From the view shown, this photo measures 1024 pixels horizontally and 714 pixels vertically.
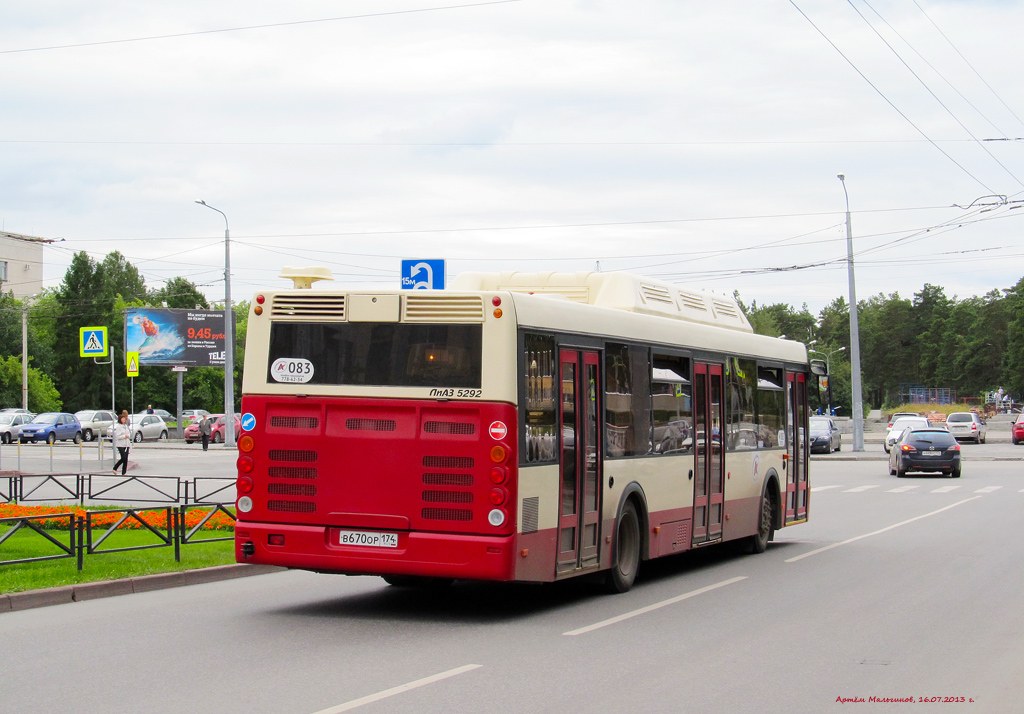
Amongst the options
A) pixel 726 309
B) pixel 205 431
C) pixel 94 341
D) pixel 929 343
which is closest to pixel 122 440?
pixel 94 341

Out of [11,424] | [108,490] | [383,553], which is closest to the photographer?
[383,553]

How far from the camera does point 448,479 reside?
32.4ft

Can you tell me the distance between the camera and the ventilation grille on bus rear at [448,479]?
9.82m

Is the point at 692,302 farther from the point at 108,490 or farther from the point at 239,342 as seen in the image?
the point at 239,342

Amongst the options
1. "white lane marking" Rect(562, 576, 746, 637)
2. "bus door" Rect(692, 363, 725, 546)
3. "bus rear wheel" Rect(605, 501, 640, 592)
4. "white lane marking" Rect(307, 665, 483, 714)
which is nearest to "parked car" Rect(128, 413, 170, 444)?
"bus door" Rect(692, 363, 725, 546)

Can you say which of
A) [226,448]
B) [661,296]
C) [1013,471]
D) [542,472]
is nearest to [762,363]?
[661,296]

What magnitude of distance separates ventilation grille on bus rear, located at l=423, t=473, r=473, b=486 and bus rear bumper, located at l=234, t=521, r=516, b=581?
0.43 metres

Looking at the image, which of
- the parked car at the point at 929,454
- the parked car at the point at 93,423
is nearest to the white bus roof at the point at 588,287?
the parked car at the point at 929,454

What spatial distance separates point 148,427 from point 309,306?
196ft

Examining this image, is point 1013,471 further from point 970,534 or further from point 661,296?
point 661,296

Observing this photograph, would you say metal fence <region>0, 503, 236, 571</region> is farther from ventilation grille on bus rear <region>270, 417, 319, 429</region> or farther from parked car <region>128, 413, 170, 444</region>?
parked car <region>128, 413, 170, 444</region>

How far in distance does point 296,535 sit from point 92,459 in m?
36.3

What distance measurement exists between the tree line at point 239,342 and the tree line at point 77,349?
0.09m

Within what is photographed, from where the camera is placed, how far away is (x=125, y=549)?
44.4 ft
